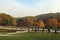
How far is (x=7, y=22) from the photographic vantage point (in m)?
114

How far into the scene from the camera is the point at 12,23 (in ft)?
375

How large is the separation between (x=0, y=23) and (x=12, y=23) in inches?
327

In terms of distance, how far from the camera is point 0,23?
4542 inches

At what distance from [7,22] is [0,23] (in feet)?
16.7

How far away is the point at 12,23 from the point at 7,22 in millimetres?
3415
